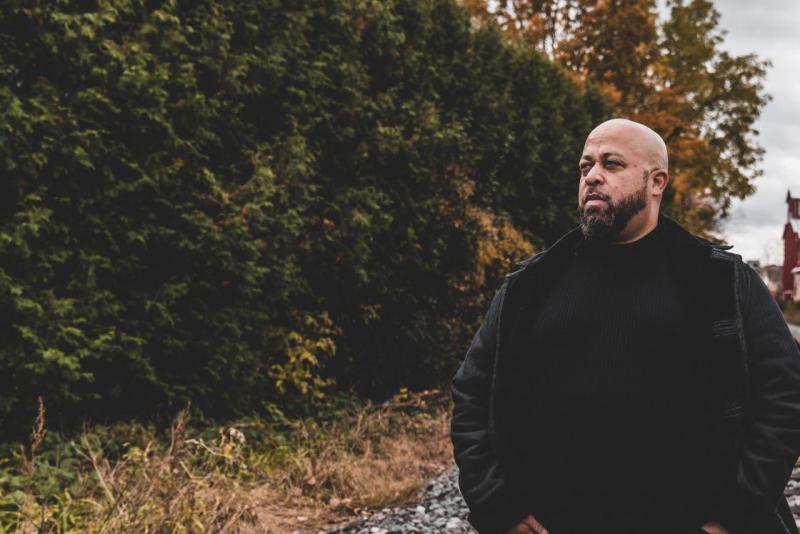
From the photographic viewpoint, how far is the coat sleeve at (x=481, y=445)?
2324 millimetres

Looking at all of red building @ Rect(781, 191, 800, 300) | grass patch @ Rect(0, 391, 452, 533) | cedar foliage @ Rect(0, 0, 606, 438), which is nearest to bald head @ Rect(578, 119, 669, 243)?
grass patch @ Rect(0, 391, 452, 533)

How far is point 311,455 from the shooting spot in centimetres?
662

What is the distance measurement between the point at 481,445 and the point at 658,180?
1.03m

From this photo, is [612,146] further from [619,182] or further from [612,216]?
[612,216]

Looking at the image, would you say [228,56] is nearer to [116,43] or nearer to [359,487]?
[116,43]

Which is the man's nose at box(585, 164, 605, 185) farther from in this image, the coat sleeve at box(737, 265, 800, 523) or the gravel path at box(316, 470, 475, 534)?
the gravel path at box(316, 470, 475, 534)

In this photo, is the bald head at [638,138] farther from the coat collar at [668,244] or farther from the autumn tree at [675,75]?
the autumn tree at [675,75]

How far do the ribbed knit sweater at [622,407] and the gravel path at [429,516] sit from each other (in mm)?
3267

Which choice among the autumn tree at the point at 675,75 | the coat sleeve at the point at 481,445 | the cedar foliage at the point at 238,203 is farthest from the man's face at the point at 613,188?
the autumn tree at the point at 675,75

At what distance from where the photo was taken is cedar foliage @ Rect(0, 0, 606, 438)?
5324 mm

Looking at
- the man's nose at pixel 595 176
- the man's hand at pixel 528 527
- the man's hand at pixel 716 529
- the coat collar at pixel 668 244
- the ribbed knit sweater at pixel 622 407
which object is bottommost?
the man's hand at pixel 528 527

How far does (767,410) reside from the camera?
2135mm

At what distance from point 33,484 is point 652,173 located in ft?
14.7

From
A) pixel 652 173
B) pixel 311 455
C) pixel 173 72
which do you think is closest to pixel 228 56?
pixel 173 72
